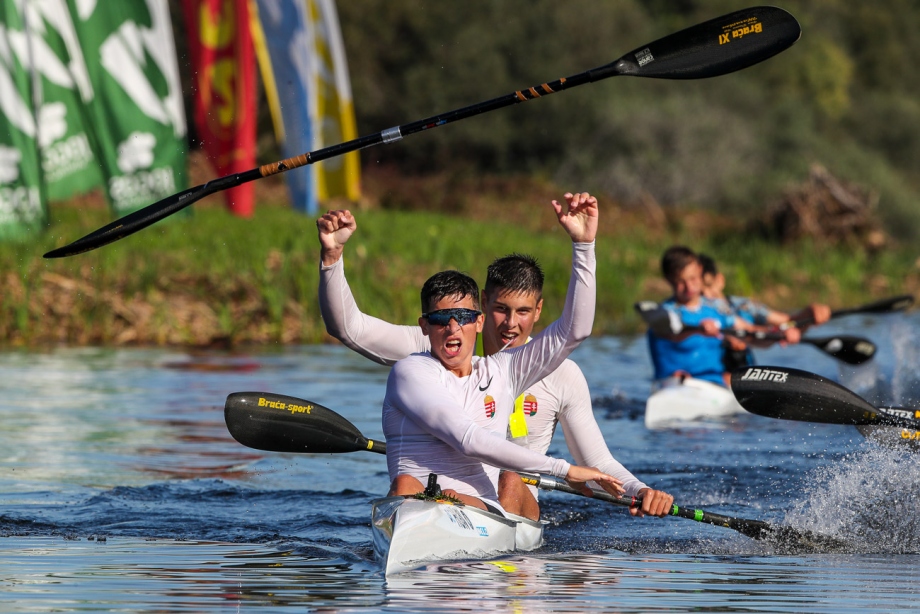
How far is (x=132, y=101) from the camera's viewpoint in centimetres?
1622

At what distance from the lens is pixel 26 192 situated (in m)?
14.8

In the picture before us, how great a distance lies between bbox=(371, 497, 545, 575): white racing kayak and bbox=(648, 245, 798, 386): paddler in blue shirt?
17.4ft

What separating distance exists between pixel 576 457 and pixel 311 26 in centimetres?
1655

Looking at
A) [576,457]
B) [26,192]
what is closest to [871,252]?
[26,192]

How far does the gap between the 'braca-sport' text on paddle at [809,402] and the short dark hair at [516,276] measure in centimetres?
191

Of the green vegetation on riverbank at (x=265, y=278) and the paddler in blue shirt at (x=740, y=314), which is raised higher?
the green vegetation on riverbank at (x=265, y=278)

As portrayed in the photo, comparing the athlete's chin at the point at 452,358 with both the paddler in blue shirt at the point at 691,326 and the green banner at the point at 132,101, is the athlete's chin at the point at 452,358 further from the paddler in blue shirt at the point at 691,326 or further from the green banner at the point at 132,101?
the green banner at the point at 132,101

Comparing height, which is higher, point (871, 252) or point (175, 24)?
point (175, 24)

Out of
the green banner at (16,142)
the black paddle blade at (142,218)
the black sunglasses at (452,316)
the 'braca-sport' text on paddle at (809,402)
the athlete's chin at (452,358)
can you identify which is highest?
the green banner at (16,142)

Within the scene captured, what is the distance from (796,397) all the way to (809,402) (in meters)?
0.09

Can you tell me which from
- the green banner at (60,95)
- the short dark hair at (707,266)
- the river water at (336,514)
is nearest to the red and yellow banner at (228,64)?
the green banner at (60,95)

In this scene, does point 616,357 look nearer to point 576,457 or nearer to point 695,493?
point 695,493

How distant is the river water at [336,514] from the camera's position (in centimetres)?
516

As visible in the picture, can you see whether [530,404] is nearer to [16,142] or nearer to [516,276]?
[516,276]
